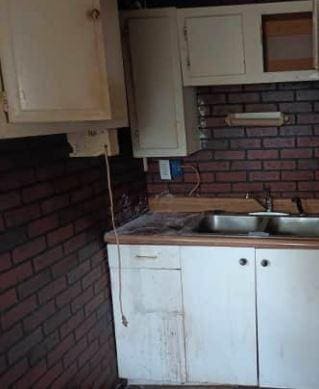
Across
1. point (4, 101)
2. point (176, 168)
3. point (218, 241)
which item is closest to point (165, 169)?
point (176, 168)

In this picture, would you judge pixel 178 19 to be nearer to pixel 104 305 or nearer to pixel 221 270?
pixel 221 270

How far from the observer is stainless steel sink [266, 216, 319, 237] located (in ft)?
9.12

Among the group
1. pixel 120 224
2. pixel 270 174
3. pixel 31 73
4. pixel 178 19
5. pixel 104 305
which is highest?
pixel 178 19

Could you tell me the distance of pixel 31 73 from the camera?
136 cm

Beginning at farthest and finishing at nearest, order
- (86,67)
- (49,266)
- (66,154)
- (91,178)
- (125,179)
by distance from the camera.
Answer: (125,179), (91,178), (66,154), (49,266), (86,67)

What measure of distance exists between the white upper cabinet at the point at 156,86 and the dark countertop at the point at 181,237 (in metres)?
0.41

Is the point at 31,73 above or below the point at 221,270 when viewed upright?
above

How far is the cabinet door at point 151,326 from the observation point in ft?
8.38

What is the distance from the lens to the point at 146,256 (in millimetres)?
2543

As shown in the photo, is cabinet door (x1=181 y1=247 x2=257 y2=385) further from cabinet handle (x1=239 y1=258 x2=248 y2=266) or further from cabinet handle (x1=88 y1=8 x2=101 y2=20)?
cabinet handle (x1=88 y1=8 x2=101 y2=20)

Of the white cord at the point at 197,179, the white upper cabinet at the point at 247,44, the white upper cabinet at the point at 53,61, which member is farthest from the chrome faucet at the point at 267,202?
the white upper cabinet at the point at 53,61

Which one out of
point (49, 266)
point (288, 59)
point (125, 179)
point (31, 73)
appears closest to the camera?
point (31, 73)

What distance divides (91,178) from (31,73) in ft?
3.60

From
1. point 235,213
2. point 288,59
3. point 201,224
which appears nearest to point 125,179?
point 201,224
